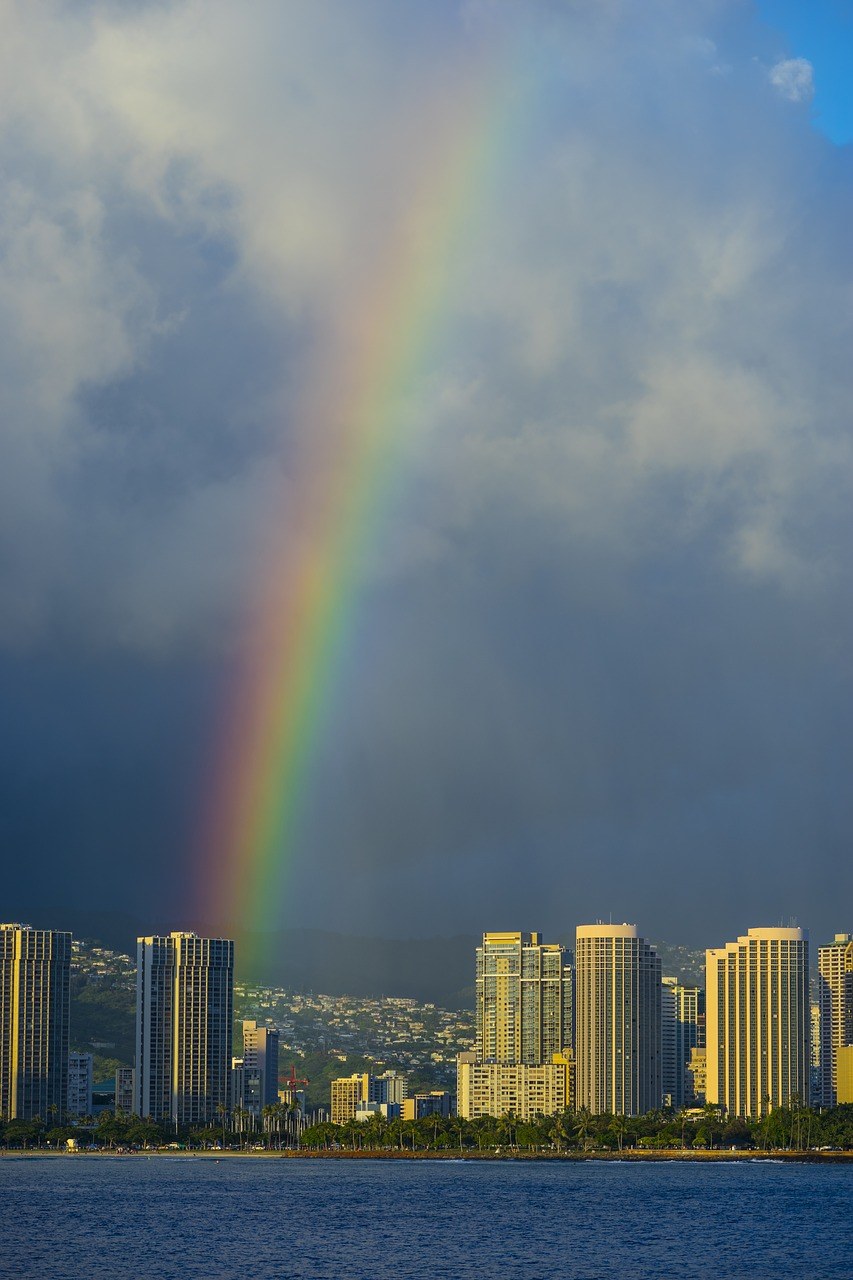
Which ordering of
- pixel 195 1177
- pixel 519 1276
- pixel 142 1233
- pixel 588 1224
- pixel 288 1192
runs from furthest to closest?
pixel 195 1177 < pixel 288 1192 < pixel 588 1224 < pixel 142 1233 < pixel 519 1276

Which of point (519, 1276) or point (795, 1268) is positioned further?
point (795, 1268)

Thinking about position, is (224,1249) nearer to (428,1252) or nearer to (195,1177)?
(428,1252)

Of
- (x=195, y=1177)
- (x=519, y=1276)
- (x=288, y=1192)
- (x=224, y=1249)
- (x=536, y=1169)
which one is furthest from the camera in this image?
(x=536, y=1169)

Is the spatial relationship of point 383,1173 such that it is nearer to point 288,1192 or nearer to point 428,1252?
point 288,1192

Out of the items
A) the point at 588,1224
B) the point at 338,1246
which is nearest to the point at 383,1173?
the point at 588,1224

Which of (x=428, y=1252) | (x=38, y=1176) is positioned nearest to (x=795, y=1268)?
(x=428, y=1252)

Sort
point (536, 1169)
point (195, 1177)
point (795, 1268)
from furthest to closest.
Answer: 1. point (536, 1169)
2. point (195, 1177)
3. point (795, 1268)
